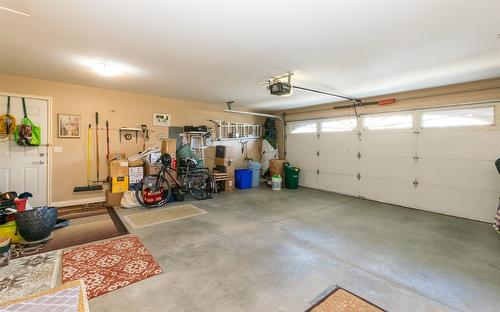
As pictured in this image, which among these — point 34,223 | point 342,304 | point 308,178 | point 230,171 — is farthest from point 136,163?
point 308,178

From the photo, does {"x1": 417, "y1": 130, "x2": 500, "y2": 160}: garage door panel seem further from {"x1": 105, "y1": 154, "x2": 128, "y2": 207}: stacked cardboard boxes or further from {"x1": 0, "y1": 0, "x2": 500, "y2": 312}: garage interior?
{"x1": 105, "y1": 154, "x2": 128, "y2": 207}: stacked cardboard boxes

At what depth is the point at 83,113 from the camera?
507 centimetres

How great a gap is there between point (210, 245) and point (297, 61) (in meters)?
2.90

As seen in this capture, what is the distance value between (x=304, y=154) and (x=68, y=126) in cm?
621

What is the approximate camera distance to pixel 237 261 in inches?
106

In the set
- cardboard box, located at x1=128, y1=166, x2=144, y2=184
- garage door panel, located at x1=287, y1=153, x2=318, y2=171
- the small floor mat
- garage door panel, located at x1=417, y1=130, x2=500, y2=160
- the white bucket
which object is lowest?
the small floor mat

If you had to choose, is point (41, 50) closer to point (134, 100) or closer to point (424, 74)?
point (134, 100)

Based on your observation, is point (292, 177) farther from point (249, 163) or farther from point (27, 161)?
point (27, 161)

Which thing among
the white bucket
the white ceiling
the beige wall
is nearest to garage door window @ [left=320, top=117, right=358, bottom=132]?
the white ceiling

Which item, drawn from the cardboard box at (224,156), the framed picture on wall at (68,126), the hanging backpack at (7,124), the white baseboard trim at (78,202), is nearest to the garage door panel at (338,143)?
the cardboard box at (224,156)

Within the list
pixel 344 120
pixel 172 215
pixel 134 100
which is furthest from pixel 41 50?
pixel 344 120

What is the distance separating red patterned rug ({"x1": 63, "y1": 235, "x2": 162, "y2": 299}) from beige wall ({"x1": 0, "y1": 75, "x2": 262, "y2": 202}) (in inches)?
108

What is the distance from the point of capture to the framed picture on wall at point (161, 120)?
6.01m

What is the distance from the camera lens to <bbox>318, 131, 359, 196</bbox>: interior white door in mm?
6164
